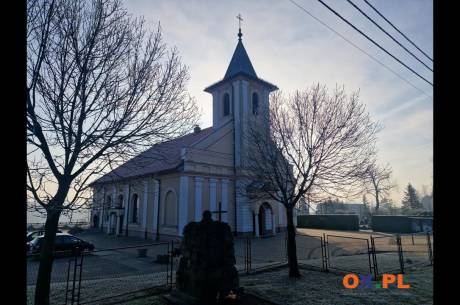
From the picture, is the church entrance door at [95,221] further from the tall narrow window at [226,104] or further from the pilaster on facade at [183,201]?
the tall narrow window at [226,104]

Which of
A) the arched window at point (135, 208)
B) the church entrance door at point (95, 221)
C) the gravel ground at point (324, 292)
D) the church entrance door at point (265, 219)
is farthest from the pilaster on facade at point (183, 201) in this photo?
the church entrance door at point (95, 221)

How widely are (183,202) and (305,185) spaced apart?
11.7 metres

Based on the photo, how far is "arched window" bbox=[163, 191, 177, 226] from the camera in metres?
21.2

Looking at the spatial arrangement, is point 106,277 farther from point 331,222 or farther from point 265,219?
point 331,222

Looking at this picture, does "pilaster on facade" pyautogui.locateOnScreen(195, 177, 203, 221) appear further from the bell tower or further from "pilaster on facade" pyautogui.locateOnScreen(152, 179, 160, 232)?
"pilaster on facade" pyautogui.locateOnScreen(152, 179, 160, 232)

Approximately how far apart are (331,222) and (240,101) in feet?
62.8

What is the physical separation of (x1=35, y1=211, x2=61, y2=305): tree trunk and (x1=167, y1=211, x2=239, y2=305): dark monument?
2.88 metres

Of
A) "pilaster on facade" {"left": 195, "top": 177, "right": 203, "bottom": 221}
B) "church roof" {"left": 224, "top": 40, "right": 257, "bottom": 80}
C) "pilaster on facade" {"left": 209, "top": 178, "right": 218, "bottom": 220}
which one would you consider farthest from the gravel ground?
"church roof" {"left": 224, "top": 40, "right": 257, "bottom": 80}

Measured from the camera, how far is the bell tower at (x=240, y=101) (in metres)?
23.2

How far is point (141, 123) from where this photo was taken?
7039mm

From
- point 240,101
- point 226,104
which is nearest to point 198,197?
point 240,101

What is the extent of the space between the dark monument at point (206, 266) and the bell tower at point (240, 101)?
14567mm

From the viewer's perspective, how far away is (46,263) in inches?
244
